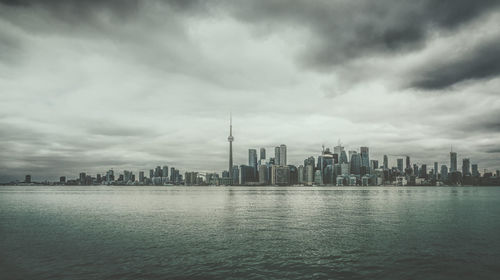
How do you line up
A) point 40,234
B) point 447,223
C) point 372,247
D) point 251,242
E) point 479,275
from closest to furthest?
point 479,275, point 372,247, point 251,242, point 40,234, point 447,223

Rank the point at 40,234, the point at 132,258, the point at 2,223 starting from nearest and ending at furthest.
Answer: the point at 132,258, the point at 40,234, the point at 2,223

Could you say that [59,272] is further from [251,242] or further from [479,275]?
[479,275]

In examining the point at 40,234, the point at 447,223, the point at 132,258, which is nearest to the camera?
the point at 132,258

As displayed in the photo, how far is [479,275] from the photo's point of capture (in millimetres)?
35000

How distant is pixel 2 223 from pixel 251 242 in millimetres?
62007

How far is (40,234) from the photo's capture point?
60.2 metres

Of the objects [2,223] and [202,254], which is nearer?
[202,254]

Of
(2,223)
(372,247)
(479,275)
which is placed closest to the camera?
(479,275)

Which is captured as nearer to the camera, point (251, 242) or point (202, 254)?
point (202, 254)

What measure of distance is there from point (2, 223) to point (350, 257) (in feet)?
252

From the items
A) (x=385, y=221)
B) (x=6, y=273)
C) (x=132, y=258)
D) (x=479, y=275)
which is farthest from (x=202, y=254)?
(x=385, y=221)

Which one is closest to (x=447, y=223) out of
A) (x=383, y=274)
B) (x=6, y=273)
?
(x=383, y=274)

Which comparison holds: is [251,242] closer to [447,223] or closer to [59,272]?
[59,272]

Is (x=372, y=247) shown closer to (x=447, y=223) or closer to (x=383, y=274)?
(x=383, y=274)
